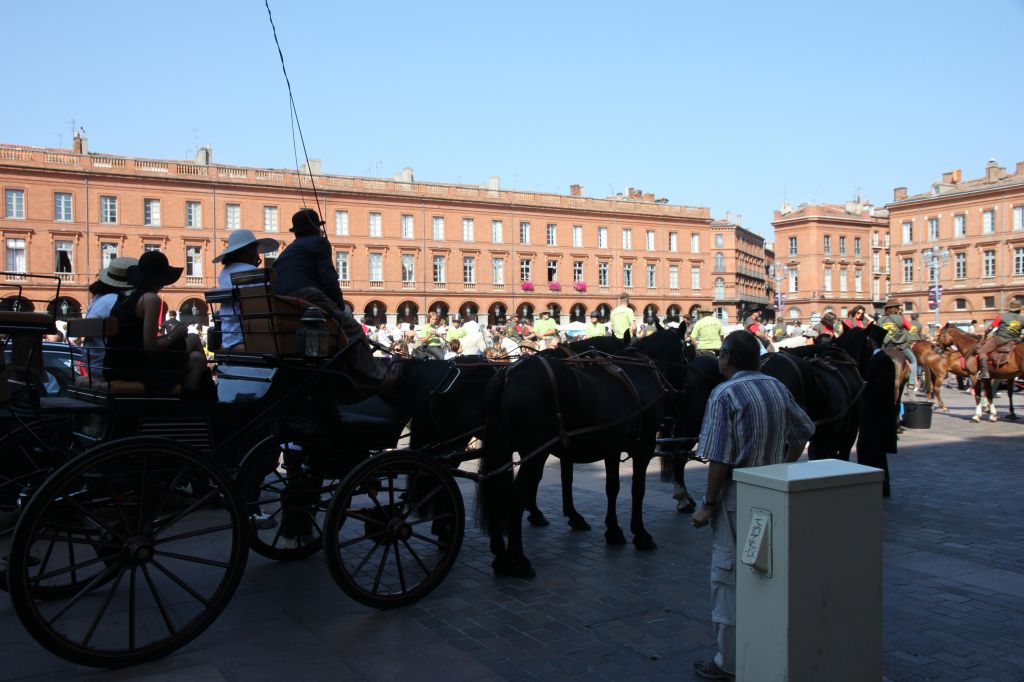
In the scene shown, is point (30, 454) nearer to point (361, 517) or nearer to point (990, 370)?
point (361, 517)

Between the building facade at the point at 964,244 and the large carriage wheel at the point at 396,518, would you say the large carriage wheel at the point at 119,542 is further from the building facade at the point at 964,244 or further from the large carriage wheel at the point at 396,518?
the building facade at the point at 964,244

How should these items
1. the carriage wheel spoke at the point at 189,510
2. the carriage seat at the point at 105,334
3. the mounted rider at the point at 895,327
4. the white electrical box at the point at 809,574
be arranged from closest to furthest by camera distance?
the white electrical box at the point at 809,574 < the carriage wheel spoke at the point at 189,510 < the carriage seat at the point at 105,334 < the mounted rider at the point at 895,327

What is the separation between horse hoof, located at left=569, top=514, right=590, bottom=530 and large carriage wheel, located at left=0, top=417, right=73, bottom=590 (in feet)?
13.4

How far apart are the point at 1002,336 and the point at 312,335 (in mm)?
15717

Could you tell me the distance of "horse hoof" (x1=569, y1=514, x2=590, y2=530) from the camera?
743 cm

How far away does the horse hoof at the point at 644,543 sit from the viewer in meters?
6.65

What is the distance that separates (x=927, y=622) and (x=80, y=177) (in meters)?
53.3

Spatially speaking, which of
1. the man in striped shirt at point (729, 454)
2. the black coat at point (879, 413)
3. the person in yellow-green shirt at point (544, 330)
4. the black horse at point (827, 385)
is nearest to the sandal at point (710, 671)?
the man in striped shirt at point (729, 454)

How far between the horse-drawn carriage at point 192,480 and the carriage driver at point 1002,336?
13867 mm

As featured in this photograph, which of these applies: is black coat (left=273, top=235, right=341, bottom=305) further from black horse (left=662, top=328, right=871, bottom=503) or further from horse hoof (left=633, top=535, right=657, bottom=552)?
black horse (left=662, top=328, right=871, bottom=503)

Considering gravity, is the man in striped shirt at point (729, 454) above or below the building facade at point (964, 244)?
below

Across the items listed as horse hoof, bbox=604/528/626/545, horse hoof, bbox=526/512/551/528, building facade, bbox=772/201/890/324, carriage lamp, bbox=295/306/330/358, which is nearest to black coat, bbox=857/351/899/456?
horse hoof, bbox=604/528/626/545

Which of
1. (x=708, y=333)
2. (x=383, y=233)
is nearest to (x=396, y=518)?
(x=708, y=333)

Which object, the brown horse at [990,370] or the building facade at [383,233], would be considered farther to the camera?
the building facade at [383,233]
